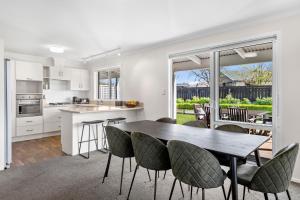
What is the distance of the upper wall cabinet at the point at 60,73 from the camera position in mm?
5935

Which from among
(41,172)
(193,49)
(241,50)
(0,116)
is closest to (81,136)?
(41,172)

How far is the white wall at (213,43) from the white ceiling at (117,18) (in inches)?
11.0

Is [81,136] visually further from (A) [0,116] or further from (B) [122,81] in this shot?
(B) [122,81]

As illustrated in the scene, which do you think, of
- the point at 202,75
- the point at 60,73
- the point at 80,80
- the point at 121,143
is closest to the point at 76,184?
the point at 121,143

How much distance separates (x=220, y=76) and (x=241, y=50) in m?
0.58

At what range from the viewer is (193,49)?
3.93m

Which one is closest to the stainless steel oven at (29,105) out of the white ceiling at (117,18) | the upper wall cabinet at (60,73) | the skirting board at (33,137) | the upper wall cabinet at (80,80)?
the skirting board at (33,137)

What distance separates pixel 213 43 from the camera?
3.60 meters

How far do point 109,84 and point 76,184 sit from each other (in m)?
4.09

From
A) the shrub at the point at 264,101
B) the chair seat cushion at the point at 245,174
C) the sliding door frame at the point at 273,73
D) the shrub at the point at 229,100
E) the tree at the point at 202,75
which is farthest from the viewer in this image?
the tree at the point at 202,75

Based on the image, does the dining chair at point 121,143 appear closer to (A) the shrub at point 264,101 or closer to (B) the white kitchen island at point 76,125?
(B) the white kitchen island at point 76,125

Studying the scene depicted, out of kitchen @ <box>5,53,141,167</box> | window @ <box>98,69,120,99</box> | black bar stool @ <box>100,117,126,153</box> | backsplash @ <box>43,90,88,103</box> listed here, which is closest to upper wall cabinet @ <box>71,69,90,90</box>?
kitchen @ <box>5,53,141,167</box>

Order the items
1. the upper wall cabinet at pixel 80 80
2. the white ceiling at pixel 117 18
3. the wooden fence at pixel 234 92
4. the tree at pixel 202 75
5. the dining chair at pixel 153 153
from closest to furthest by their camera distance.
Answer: the dining chair at pixel 153 153 → the white ceiling at pixel 117 18 → the wooden fence at pixel 234 92 → the tree at pixel 202 75 → the upper wall cabinet at pixel 80 80

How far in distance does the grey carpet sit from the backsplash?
3173 mm
